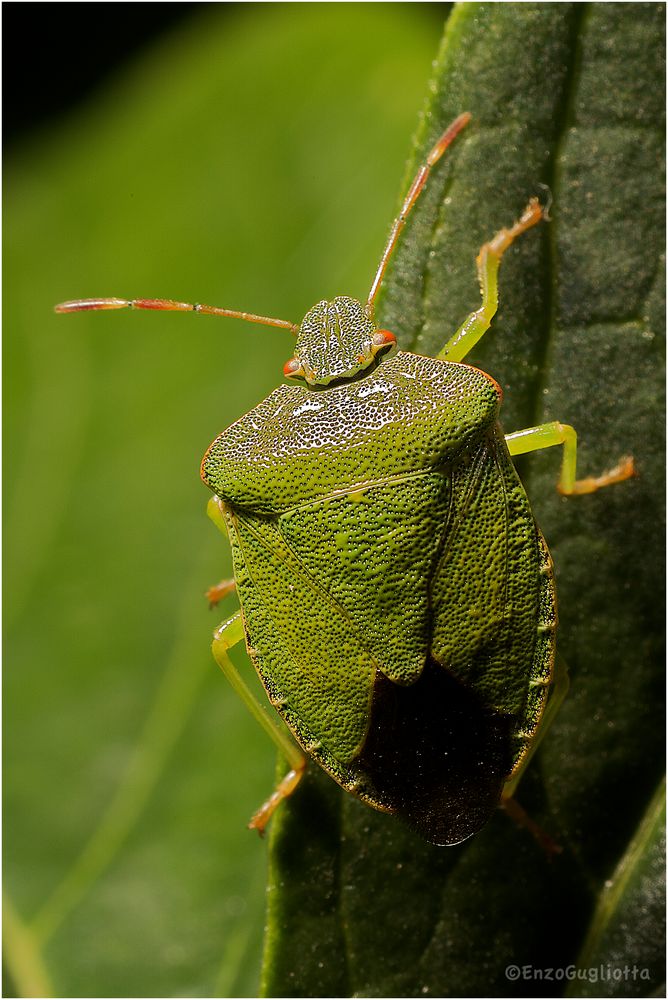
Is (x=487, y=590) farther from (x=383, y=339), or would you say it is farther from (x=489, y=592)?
(x=383, y=339)

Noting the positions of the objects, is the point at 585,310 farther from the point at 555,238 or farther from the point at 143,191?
the point at 143,191

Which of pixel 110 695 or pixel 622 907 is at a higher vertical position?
pixel 110 695

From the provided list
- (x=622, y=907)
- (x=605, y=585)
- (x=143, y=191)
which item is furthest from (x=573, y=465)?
(x=143, y=191)

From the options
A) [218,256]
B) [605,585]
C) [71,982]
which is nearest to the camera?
[605,585]

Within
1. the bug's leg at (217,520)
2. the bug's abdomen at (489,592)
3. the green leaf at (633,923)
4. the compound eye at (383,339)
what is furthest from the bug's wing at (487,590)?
the bug's leg at (217,520)

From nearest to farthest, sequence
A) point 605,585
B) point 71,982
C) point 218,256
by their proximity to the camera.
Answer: point 605,585 < point 71,982 < point 218,256

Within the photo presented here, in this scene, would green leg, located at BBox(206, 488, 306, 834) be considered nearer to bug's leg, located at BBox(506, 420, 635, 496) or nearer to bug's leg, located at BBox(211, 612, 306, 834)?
bug's leg, located at BBox(211, 612, 306, 834)

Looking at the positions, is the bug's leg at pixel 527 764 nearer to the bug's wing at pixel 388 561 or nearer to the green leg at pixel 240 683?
the bug's wing at pixel 388 561

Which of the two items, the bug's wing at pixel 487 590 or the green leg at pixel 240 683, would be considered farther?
the green leg at pixel 240 683
